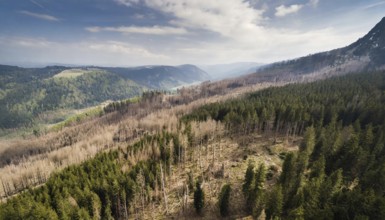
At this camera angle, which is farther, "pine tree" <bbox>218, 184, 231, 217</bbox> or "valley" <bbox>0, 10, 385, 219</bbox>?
"pine tree" <bbox>218, 184, 231, 217</bbox>

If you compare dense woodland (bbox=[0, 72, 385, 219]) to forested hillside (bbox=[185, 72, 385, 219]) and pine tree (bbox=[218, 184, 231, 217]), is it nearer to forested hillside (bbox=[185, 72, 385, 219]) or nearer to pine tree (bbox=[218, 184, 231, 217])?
pine tree (bbox=[218, 184, 231, 217])

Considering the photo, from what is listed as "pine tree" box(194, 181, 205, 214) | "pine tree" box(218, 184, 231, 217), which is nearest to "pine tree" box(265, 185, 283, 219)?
"pine tree" box(218, 184, 231, 217)

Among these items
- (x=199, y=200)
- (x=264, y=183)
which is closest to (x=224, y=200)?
(x=199, y=200)

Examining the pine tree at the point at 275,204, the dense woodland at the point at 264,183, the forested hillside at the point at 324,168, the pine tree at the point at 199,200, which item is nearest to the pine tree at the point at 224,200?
the dense woodland at the point at 264,183

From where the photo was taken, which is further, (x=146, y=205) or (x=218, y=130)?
(x=218, y=130)

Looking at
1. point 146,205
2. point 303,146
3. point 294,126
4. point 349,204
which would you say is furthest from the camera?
point 294,126

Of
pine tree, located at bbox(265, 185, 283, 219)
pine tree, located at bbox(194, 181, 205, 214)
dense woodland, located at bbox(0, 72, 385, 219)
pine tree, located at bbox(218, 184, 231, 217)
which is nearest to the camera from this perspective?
dense woodland, located at bbox(0, 72, 385, 219)

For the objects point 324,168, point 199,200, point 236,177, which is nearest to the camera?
point 199,200

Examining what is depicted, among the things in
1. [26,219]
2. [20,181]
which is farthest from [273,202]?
[20,181]

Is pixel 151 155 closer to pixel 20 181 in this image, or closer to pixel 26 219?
pixel 26 219

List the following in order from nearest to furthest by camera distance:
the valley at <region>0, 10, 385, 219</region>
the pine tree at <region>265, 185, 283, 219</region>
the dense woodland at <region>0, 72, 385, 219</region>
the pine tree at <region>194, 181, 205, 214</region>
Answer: the dense woodland at <region>0, 72, 385, 219</region>
the pine tree at <region>265, 185, 283, 219</region>
the valley at <region>0, 10, 385, 219</region>
the pine tree at <region>194, 181, 205, 214</region>

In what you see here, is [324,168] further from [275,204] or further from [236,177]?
[275,204]
